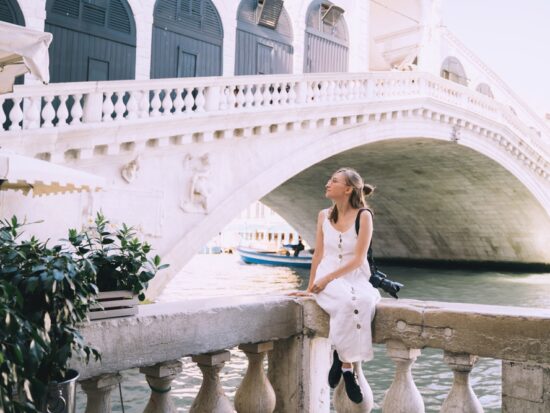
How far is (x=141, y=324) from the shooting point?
204 cm

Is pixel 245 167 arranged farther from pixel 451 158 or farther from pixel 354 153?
pixel 451 158

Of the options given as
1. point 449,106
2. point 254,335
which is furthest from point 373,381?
point 449,106

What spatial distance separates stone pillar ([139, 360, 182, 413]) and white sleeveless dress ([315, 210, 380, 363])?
2.12 feet

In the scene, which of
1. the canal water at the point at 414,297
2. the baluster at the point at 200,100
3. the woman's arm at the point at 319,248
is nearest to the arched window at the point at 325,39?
the baluster at the point at 200,100

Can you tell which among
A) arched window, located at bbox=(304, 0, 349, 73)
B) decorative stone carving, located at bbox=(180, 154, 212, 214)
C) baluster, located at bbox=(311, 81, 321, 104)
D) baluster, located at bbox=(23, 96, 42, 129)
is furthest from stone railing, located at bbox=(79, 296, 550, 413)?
arched window, located at bbox=(304, 0, 349, 73)

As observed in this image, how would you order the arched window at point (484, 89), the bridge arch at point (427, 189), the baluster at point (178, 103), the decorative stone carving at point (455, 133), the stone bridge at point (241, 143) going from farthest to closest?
the arched window at point (484, 89)
the decorative stone carving at point (455, 133)
the bridge arch at point (427, 189)
the baluster at point (178, 103)
the stone bridge at point (241, 143)

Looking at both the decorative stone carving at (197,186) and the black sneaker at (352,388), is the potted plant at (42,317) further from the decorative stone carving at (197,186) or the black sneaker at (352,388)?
the decorative stone carving at (197,186)

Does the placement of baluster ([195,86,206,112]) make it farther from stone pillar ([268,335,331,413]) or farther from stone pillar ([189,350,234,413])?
stone pillar ([189,350,234,413])

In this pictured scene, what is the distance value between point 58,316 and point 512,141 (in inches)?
669

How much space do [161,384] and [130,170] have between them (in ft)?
21.7

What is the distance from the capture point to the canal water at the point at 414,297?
5.49 metres

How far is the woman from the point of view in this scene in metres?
2.30

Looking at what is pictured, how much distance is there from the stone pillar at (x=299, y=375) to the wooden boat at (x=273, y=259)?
20.5 m

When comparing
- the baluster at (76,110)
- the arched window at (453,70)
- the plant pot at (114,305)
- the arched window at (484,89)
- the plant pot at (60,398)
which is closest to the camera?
the plant pot at (60,398)
